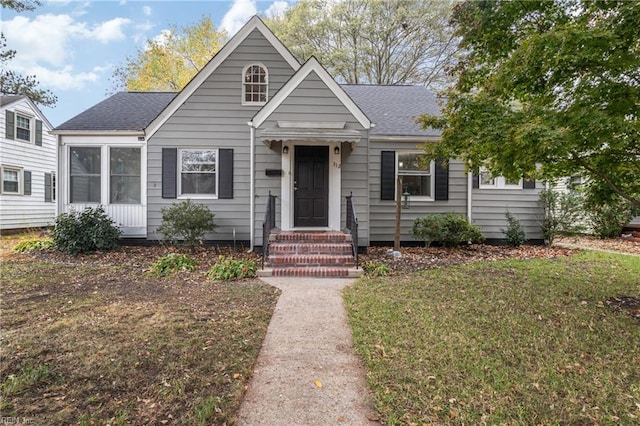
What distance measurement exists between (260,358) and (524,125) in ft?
12.8

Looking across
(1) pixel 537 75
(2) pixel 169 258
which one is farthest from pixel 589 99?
(2) pixel 169 258

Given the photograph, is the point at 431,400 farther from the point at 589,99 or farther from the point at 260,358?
the point at 589,99

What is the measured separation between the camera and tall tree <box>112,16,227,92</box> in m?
19.2

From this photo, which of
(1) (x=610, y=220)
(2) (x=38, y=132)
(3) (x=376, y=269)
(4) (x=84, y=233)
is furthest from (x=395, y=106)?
(2) (x=38, y=132)

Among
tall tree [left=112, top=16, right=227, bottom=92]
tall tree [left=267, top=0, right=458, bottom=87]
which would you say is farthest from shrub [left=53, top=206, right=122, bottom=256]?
tall tree [left=267, top=0, right=458, bottom=87]

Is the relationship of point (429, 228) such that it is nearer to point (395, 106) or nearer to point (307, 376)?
point (395, 106)

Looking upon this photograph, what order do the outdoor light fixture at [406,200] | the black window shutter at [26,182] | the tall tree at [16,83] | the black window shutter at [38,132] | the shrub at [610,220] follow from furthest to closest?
the tall tree at [16,83] < the black window shutter at [38,132] < the black window shutter at [26,182] < the shrub at [610,220] < the outdoor light fixture at [406,200]

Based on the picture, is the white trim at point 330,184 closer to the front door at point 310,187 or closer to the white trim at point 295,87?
the front door at point 310,187

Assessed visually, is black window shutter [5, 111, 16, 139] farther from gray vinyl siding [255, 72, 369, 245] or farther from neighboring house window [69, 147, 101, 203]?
gray vinyl siding [255, 72, 369, 245]

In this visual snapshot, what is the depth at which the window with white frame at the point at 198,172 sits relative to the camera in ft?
29.4

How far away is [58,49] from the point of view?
44.8ft

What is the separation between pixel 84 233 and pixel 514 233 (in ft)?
39.1

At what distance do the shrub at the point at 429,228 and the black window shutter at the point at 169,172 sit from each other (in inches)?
271

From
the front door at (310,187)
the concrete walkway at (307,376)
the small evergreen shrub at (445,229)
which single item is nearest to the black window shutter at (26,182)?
the front door at (310,187)
